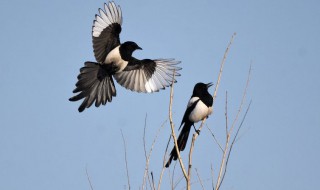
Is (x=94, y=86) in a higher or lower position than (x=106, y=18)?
lower

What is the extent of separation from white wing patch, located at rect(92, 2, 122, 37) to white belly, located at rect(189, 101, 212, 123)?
1.51 metres

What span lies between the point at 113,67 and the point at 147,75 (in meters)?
0.53

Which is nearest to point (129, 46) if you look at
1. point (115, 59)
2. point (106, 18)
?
point (115, 59)

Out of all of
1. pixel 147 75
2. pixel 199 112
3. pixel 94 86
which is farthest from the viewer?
pixel 147 75

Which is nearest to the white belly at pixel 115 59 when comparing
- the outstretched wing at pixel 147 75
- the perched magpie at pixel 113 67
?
the perched magpie at pixel 113 67

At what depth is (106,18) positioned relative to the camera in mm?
6875

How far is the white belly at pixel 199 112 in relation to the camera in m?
6.76

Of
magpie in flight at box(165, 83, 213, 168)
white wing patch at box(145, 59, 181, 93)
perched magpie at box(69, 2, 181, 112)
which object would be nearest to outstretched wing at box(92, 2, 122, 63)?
perched magpie at box(69, 2, 181, 112)

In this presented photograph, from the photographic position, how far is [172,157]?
17.9 ft

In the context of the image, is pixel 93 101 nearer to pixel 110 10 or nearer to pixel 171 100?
pixel 110 10

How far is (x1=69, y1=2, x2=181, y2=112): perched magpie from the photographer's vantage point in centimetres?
661

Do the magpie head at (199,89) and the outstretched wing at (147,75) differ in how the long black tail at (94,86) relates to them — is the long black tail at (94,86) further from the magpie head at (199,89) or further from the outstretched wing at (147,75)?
the magpie head at (199,89)

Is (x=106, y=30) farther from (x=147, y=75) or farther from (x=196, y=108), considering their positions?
(x=196, y=108)

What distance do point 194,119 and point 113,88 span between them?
3.69ft
